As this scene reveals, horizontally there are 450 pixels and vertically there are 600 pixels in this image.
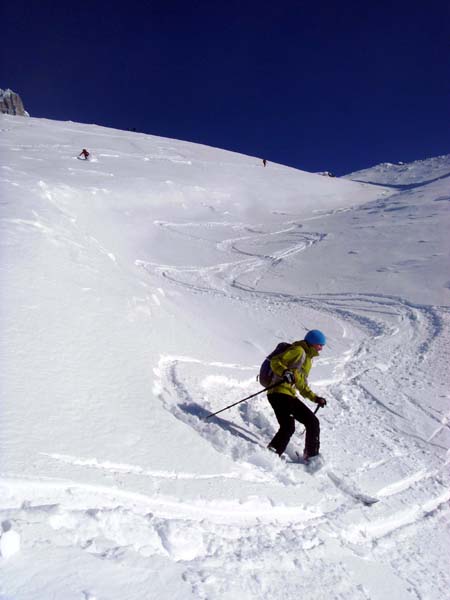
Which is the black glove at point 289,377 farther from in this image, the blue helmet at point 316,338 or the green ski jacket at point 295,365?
the blue helmet at point 316,338

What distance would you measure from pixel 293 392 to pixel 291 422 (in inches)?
14.0

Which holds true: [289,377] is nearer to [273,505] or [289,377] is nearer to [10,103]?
[273,505]

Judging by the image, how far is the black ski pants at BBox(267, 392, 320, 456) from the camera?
5.14 meters

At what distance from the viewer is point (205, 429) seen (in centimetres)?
504

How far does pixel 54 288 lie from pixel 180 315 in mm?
2695

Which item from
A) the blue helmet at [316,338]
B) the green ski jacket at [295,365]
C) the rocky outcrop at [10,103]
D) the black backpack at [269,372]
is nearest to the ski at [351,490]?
the green ski jacket at [295,365]

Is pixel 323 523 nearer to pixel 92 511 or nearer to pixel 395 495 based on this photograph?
pixel 395 495

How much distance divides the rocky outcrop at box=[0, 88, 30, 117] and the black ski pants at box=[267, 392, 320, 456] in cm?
11450

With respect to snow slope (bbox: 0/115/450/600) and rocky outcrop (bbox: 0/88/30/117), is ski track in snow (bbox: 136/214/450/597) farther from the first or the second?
rocky outcrop (bbox: 0/88/30/117)

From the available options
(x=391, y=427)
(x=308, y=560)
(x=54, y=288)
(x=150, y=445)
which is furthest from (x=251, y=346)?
(x=308, y=560)

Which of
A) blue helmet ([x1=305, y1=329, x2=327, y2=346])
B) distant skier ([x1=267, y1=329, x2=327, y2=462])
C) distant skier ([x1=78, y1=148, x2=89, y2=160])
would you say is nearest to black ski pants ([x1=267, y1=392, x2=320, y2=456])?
distant skier ([x1=267, y1=329, x2=327, y2=462])

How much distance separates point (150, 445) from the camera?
4.22m

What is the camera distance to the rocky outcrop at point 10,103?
100300mm

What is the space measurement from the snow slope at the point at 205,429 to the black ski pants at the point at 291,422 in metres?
0.29
